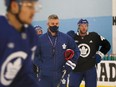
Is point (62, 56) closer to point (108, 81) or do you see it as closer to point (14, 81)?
point (14, 81)

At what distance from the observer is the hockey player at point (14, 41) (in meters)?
2.55

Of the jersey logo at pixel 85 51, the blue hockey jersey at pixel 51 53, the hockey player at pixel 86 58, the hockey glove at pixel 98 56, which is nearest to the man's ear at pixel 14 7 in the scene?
the blue hockey jersey at pixel 51 53

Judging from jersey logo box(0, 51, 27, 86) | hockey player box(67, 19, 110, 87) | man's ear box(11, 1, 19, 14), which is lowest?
hockey player box(67, 19, 110, 87)

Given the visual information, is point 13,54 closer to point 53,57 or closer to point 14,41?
point 14,41

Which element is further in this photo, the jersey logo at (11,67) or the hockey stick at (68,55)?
the hockey stick at (68,55)

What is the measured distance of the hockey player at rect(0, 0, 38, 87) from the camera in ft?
8.36

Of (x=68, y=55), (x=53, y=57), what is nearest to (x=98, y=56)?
(x=68, y=55)

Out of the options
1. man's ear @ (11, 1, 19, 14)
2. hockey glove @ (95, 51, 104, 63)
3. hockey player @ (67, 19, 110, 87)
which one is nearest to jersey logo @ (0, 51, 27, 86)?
man's ear @ (11, 1, 19, 14)

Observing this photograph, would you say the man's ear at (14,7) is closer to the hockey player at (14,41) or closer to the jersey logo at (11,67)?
the hockey player at (14,41)

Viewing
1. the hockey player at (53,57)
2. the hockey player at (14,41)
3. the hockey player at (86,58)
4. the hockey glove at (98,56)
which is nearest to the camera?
the hockey player at (14,41)

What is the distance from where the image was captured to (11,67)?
259 centimetres

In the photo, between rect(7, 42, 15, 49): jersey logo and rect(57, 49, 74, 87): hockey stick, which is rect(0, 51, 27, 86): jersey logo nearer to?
rect(7, 42, 15, 49): jersey logo

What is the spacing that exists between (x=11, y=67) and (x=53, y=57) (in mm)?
2438

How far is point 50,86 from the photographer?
16.4 ft
